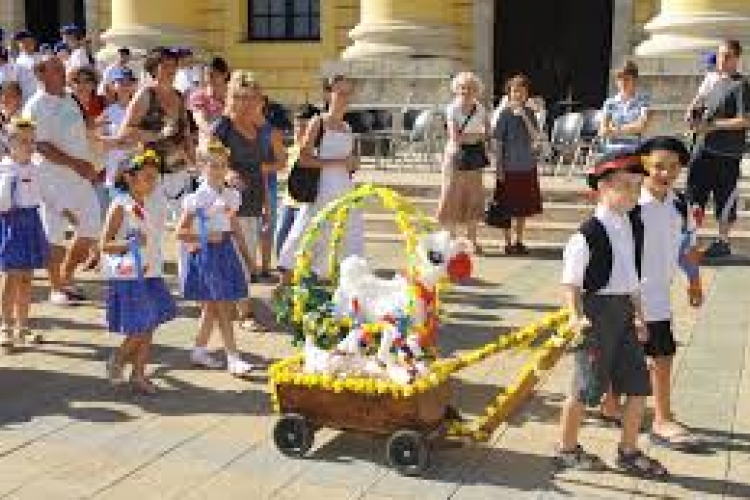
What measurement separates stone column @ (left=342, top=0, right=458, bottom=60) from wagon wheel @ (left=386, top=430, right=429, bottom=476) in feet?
38.9

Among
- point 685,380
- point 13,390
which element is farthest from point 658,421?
point 13,390

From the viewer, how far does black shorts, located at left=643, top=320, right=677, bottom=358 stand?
5.67 metres

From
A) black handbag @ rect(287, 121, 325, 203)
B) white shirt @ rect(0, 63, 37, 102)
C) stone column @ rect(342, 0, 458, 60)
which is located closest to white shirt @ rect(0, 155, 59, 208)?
black handbag @ rect(287, 121, 325, 203)

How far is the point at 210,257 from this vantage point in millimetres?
6934

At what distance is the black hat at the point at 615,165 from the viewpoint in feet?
16.6

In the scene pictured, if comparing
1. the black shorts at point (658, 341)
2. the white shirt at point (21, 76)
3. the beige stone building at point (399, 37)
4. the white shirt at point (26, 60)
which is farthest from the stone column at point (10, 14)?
the black shorts at point (658, 341)

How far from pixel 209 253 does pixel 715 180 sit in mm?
5665

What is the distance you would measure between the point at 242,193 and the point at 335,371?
3286 mm

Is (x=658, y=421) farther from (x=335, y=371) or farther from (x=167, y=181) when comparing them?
(x=167, y=181)

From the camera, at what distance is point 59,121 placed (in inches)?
333

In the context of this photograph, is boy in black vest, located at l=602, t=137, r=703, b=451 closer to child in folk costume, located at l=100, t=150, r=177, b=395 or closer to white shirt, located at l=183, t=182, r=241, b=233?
white shirt, located at l=183, t=182, r=241, b=233

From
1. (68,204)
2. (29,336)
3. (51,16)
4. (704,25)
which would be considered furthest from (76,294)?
(51,16)

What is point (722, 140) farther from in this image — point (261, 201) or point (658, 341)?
point (658, 341)

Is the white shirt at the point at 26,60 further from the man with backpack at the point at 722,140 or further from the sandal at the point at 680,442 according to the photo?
the sandal at the point at 680,442
